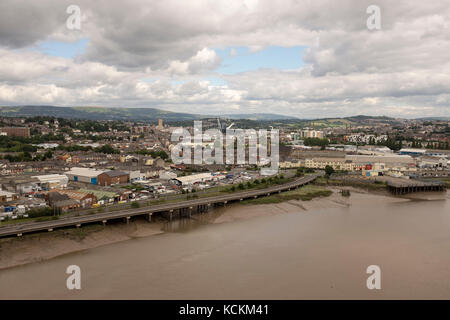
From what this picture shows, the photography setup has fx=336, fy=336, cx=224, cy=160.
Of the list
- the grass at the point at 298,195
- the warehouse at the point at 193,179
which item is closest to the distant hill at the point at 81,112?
the warehouse at the point at 193,179

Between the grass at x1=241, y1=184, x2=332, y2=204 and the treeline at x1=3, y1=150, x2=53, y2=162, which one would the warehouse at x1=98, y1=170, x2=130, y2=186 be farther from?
the treeline at x1=3, y1=150, x2=53, y2=162

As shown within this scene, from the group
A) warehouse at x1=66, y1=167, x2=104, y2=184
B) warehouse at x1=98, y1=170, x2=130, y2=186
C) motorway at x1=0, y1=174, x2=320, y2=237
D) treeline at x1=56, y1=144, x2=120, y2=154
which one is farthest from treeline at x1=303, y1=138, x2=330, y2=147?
warehouse at x1=66, y1=167, x2=104, y2=184

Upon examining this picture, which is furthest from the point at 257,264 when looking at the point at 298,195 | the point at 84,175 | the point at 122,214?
the point at 84,175

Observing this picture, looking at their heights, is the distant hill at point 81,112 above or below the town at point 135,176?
above

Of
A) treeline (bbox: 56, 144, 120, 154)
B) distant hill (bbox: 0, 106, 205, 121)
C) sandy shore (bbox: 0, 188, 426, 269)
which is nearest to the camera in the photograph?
sandy shore (bbox: 0, 188, 426, 269)

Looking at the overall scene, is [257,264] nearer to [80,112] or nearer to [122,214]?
[122,214]

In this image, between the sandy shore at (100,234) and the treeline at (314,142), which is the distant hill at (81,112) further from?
the sandy shore at (100,234)
